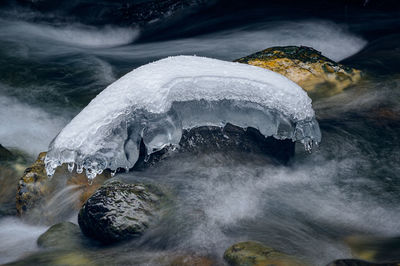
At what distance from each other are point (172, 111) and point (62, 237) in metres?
1.30

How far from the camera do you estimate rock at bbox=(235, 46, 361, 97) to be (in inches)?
215

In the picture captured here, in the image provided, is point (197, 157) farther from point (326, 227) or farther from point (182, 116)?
point (326, 227)

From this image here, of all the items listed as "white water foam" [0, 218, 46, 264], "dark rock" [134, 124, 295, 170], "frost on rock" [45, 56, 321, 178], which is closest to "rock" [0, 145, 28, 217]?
"white water foam" [0, 218, 46, 264]

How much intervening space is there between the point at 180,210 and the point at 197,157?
2.50 ft

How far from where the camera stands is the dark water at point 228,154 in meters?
3.57

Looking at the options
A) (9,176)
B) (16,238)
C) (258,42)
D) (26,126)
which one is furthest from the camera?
(258,42)

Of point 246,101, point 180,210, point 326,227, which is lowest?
point 326,227

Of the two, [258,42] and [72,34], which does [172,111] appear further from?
[72,34]

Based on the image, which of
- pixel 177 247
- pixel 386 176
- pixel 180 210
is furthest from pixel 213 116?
pixel 386 176

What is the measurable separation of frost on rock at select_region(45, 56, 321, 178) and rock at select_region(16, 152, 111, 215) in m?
0.68

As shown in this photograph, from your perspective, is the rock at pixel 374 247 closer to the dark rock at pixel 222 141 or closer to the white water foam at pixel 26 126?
the dark rock at pixel 222 141

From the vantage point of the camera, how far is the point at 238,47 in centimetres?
820

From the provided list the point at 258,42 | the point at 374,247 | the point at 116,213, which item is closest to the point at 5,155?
the point at 116,213

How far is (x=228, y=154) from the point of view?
4.37m
